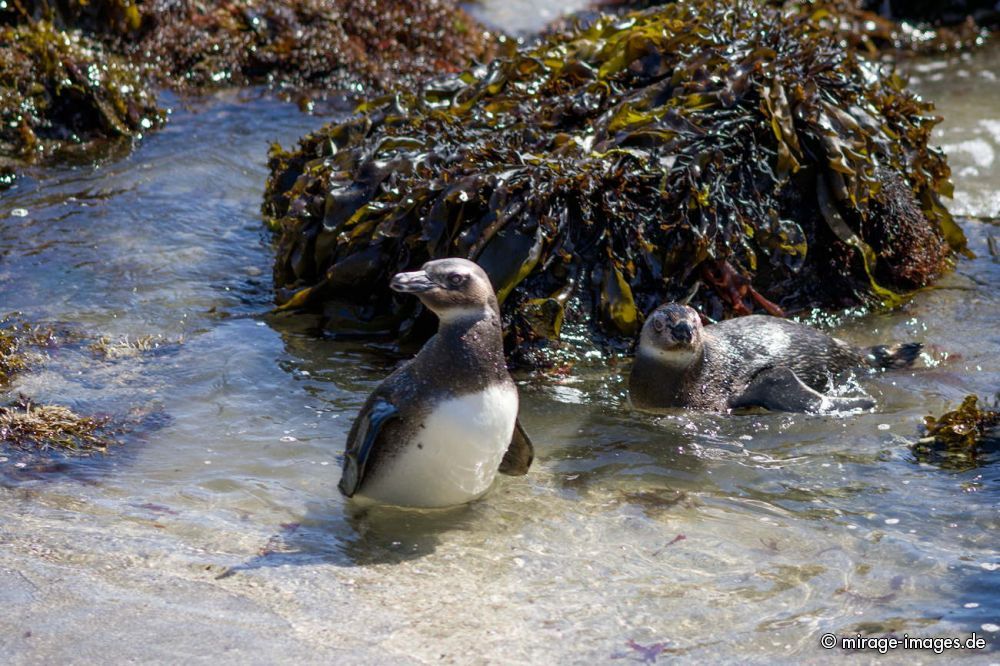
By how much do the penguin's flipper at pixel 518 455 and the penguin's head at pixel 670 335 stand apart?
1279mm

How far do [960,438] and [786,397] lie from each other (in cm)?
95

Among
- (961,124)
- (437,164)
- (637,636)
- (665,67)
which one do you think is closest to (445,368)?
(637,636)

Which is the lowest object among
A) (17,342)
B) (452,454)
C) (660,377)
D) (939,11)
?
(17,342)

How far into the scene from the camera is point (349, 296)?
21.7 feet

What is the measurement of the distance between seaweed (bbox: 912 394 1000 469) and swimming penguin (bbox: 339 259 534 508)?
1865 mm

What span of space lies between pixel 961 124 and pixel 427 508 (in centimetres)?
720

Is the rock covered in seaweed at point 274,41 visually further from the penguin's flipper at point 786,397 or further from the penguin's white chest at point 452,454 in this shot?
the penguin's white chest at point 452,454

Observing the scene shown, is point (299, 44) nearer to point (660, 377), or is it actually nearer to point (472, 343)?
point (660, 377)

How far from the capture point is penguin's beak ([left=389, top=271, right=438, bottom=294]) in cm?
420

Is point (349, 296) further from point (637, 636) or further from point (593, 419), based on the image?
point (637, 636)

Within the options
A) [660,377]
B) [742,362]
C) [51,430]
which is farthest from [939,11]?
[51,430]

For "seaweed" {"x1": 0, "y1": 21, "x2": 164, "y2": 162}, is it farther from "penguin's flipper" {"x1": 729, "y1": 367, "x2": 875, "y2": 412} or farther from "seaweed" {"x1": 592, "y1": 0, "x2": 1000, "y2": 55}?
"penguin's flipper" {"x1": 729, "y1": 367, "x2": 875, "y2": 412}

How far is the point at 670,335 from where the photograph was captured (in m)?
5.74

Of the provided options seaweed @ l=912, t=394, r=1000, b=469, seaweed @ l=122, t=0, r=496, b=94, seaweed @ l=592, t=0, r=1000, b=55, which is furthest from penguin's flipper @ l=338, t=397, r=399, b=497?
seaweed @ l=592, t=0, r=1000, b=55
